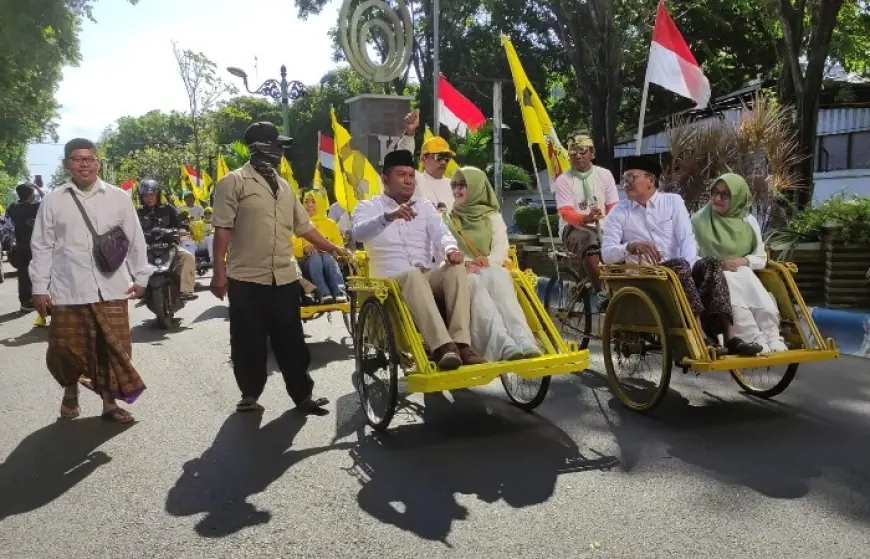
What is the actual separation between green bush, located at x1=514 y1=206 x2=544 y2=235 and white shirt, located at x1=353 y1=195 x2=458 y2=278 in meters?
10.0

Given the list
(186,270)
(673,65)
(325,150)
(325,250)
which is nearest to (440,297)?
(325,250)

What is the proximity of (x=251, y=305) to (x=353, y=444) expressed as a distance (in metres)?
1.32

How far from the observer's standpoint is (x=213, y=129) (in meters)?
47.0

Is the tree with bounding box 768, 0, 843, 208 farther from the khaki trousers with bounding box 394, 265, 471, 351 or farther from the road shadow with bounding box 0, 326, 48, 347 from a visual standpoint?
the road shadow with bounding box 0, 326, 48, 347

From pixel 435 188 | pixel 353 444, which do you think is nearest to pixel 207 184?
pixel 435 188

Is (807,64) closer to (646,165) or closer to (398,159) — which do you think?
(646,165)

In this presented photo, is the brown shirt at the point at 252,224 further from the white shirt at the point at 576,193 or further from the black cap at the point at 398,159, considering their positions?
the white shirt at the point at 576,193

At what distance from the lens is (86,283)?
18.2 feet

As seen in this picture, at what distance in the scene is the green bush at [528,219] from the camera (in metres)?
15.9

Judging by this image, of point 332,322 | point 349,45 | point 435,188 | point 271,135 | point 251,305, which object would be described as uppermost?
point 349,45

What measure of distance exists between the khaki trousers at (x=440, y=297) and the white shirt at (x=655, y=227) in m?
1.41

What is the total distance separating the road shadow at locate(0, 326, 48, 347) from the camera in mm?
9219

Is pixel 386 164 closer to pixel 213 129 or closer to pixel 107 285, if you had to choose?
pixel 107 285

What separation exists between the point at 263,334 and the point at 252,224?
804 mm
